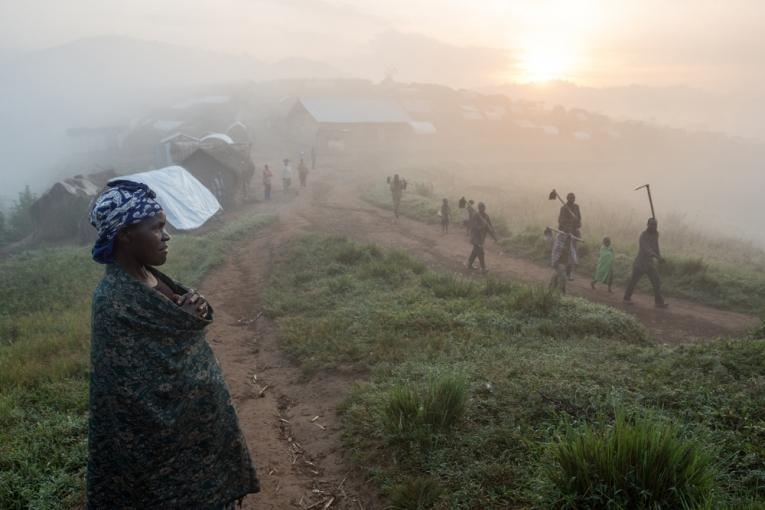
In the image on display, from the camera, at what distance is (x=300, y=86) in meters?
70.9

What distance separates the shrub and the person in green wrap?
29.7ft

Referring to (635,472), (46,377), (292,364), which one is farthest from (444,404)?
(46,377)

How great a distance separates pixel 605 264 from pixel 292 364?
7920mm

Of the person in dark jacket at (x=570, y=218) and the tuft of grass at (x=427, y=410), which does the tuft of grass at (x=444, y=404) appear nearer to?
the tuft of grass at (x=427, y=410)

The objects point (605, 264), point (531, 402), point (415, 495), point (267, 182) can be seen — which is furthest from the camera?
point (267, 182)

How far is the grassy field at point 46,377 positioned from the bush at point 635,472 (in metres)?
3.87

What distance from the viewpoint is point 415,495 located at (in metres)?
3.66

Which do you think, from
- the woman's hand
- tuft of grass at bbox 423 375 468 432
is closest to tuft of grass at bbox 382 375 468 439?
tuft of grass at bbox 423 375 468 432

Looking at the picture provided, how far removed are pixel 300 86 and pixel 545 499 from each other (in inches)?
2896

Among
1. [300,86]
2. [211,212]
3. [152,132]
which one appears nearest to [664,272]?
[211,212]

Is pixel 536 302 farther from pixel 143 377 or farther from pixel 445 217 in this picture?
pixel 445 217

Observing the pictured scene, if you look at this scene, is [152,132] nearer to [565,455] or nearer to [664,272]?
[664,272]

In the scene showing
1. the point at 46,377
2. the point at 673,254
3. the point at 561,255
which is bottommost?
the point at 46,377

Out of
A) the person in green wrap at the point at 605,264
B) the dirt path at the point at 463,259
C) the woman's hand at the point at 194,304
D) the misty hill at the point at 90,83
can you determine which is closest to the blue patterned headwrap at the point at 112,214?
the woman's hand at the point at 194,304
